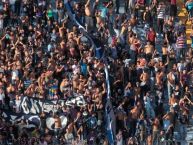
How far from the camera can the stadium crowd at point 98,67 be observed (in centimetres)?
3472

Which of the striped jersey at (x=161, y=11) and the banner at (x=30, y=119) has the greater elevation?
the striped jersey at (x=161, y=11)

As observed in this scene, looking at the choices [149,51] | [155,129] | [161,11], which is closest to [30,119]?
[155,129]

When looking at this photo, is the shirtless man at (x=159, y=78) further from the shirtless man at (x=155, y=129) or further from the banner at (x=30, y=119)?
the banner at (x=30, y=119)

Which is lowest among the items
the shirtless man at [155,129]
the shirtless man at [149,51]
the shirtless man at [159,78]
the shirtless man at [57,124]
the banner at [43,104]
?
the shirtless man at [155,129]

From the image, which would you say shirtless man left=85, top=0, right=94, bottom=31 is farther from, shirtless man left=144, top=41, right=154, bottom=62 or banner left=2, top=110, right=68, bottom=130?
banner left=2, top=110, right=68, bottom=130

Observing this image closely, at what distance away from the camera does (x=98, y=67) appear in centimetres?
3694

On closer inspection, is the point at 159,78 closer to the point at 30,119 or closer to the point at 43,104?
the point at 43,104

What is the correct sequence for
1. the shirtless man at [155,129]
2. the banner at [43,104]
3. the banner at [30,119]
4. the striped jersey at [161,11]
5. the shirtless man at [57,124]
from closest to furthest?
the banner at [30,119]
the shirtless man at [57,124]
the shirtless man at [155,129]
the banner at [43,104]
the striped jersey at [161,11]

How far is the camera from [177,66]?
124 feet

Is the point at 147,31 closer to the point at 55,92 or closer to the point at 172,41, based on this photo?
the point at 172,41

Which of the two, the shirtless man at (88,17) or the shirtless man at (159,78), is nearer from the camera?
the shirtless man at (159,78)

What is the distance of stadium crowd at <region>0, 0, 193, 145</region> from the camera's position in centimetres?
3472

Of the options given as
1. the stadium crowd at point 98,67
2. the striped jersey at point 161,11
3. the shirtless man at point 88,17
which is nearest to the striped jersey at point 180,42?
the stadium crowd at point 98,67

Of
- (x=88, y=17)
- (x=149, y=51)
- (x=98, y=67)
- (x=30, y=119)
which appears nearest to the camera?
(x=30, y=119)
